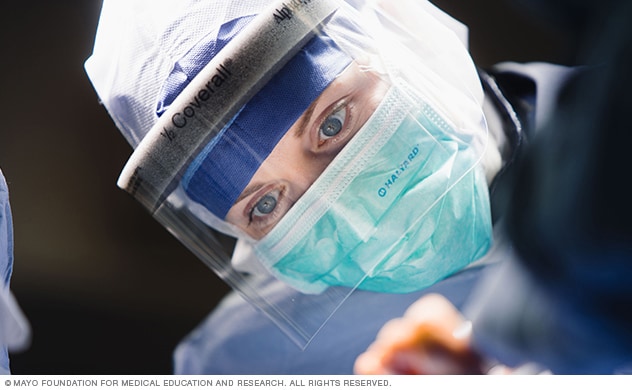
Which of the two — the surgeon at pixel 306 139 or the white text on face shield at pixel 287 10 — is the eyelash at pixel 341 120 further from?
the white text on face shield at pixel 287 10

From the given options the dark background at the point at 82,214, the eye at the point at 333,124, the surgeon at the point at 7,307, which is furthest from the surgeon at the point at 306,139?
the surgeon at the point at 7,307

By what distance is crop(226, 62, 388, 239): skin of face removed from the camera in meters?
0.83

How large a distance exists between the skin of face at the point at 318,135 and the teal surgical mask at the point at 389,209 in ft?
0.05

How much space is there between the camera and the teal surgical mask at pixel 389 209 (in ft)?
2.80

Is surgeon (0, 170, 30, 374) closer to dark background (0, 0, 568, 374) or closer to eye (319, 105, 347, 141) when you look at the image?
dark background (0, 0, 568, 374)

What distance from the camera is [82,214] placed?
1.10 meters

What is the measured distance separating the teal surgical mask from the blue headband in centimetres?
9

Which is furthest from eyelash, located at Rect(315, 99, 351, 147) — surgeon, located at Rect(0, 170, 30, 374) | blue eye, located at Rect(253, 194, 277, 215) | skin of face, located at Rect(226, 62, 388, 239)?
surgeon, located at Rect(0, 170, 30, 374)

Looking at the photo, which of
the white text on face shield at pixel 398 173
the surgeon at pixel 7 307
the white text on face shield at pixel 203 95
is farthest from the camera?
the surgeon at pixel 7 307

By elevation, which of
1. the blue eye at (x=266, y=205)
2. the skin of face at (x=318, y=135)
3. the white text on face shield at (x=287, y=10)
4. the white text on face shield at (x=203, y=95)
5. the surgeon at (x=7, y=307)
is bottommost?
the surgeon at (x=7, y=307)

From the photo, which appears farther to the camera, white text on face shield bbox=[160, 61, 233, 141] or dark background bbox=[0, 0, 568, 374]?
dark background bbox=[0, 0, 568, 374]

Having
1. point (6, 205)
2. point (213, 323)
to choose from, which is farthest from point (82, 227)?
point (213, 323)

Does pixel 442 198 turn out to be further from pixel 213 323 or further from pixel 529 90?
pixel 213 323

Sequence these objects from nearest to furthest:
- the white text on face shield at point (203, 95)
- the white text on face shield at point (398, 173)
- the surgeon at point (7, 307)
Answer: the white text on face shield at point (203, 95), the white text on face shield at point (398, 173), the surgeon at point (7, 307)
